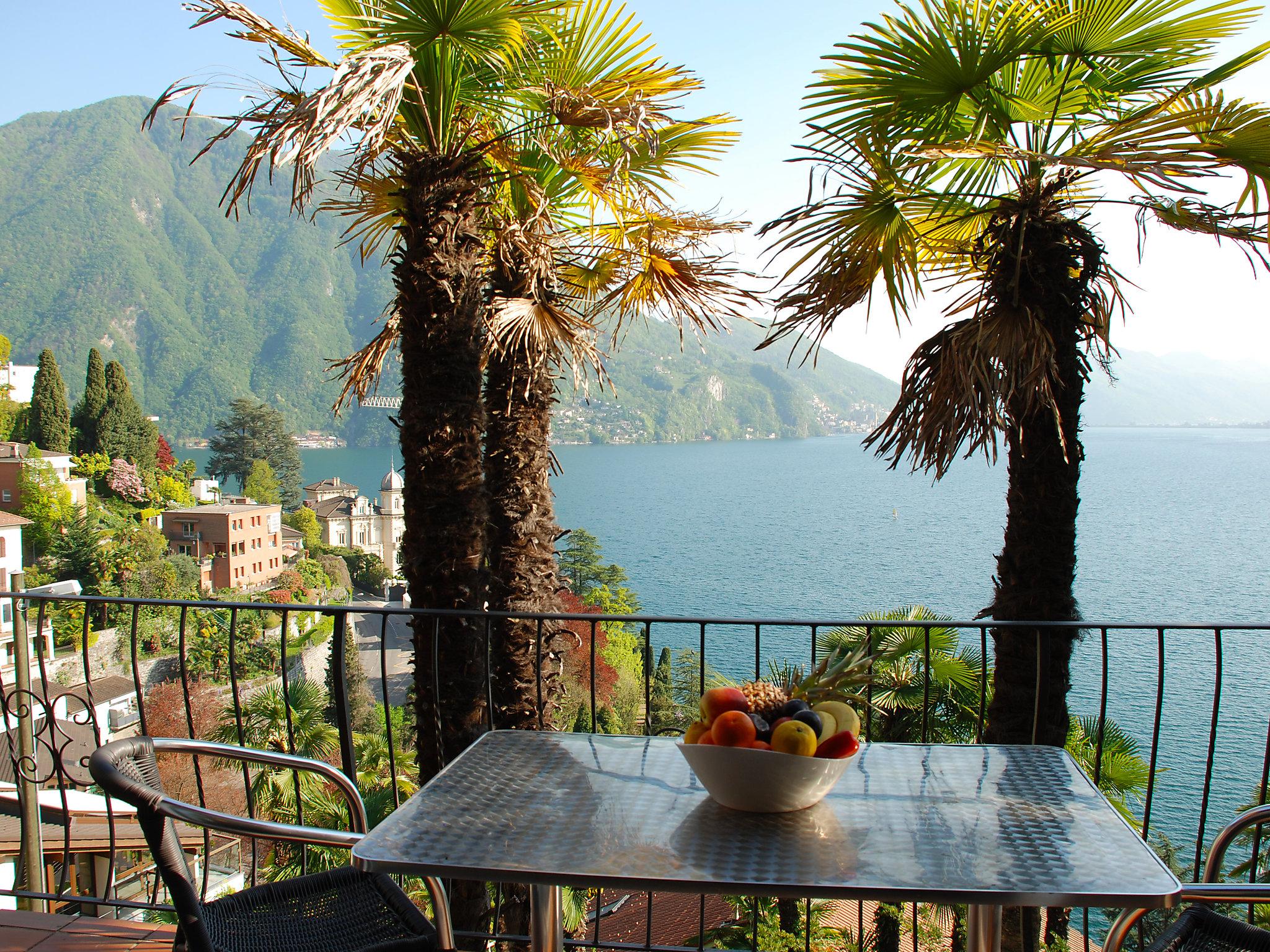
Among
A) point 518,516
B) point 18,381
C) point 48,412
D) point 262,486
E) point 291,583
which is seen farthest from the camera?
point 262,486

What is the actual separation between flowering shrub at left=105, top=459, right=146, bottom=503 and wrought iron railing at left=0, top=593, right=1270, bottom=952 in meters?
13.9

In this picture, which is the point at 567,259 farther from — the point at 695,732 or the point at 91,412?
the point at 91,412

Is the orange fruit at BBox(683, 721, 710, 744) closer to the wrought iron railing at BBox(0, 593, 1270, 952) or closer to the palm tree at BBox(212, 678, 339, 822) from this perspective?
the wrought iron railing at BBox(0, 593, 1270, 952)

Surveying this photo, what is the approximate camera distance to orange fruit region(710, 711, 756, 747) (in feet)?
4.97

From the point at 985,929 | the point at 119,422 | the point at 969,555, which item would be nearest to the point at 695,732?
the point at 985,929

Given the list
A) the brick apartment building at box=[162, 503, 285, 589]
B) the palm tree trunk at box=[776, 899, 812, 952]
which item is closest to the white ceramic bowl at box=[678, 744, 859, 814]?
the palm tree trunk at box=[776, 899, 812, 952]

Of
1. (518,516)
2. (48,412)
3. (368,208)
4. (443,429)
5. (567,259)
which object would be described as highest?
(368,208)

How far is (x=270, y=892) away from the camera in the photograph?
6.08 feet

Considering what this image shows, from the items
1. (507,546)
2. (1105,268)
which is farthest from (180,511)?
(1105,268)

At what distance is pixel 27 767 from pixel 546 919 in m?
2.27

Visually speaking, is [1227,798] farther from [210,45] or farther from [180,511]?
[180,511]

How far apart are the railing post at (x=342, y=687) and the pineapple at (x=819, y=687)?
1.64 meters

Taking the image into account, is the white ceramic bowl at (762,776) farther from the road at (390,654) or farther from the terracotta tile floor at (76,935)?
the road at (390,654)

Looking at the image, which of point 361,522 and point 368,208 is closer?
point 368,208
